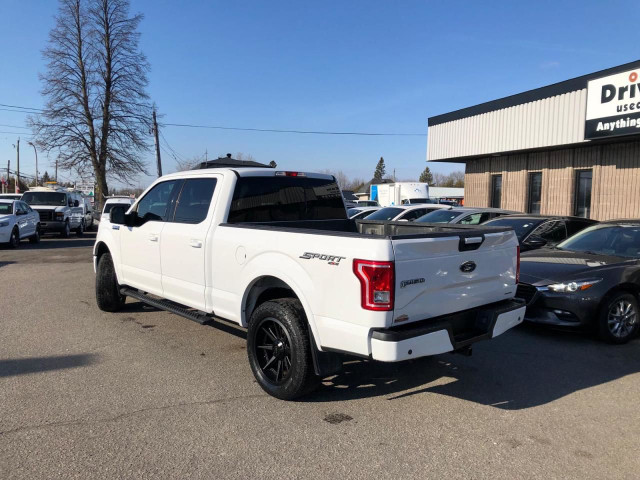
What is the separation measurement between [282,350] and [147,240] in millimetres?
2728

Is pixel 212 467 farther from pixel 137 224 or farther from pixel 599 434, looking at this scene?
pixel 137 224

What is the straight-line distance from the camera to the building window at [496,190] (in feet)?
62.9

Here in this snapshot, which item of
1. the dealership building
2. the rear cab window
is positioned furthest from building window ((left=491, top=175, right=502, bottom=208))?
the rear cab window

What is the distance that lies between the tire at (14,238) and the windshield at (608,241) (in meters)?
16.1

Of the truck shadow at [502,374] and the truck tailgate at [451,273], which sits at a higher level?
the truck tailgate at [451,273]

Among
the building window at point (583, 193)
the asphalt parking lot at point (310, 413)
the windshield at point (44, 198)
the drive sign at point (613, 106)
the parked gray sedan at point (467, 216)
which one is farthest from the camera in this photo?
the windshield at point (44, 198)

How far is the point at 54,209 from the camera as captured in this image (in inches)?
810

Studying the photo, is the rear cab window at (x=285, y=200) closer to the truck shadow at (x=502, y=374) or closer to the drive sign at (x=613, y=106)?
the truck shadow at (x=502, y=374)

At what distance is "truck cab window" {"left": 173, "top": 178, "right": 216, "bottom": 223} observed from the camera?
5332 millimetres

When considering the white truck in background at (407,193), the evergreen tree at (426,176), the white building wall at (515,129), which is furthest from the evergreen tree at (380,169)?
the white building wall at (515,129)

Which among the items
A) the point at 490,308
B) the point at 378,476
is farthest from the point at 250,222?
the point at 378,476

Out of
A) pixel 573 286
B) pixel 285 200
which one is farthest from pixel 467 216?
pixel 285 200

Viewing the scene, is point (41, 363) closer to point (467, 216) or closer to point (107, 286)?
point (107, 286)

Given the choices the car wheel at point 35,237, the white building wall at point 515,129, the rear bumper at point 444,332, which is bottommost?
the car wheel at point 35,237
